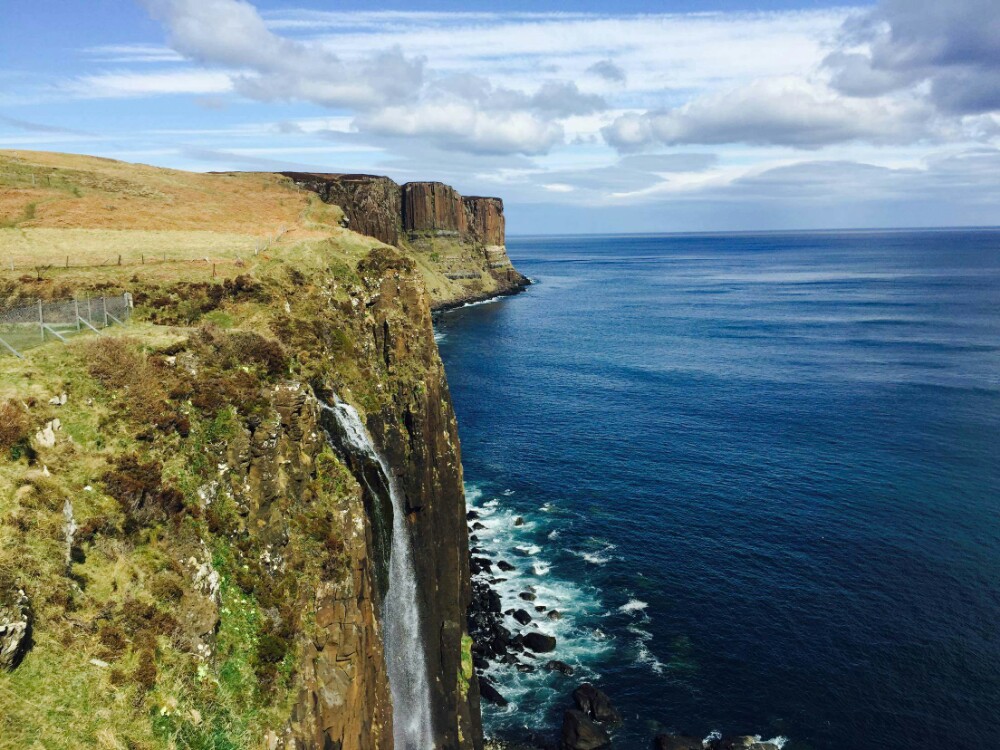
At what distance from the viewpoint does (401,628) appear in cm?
3459

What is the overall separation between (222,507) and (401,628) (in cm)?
1619

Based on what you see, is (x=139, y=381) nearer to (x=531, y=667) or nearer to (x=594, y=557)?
(x=531, y=667)

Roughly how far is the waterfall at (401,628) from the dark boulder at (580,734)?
9.90m

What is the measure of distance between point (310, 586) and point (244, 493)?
410cm

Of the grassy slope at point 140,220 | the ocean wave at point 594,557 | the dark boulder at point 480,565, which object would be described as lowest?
the dark boulder at point 480,565

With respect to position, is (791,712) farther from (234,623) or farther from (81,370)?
(81,370)

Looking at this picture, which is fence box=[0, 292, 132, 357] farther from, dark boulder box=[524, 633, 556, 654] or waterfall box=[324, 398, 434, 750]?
dark boulder box=[524, 633, 556, 654]

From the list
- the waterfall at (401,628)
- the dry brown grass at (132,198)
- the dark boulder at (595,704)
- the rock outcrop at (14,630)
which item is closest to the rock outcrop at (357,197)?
the dry brown grass at (132,198)

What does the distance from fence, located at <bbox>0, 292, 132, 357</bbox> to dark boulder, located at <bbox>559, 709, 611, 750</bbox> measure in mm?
33982

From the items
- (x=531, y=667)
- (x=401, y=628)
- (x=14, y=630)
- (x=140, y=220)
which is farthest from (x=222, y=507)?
(x=140, y=220)

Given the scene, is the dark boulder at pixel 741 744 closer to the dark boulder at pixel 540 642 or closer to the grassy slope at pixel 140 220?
the dark boulder at pixel 540 642

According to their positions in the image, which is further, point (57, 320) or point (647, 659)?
point (647, 659)

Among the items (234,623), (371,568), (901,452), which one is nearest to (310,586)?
(234,623)

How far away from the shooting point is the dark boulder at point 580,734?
128 ft
